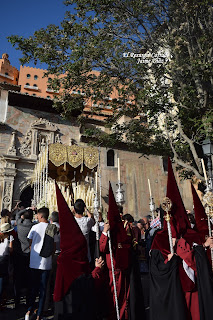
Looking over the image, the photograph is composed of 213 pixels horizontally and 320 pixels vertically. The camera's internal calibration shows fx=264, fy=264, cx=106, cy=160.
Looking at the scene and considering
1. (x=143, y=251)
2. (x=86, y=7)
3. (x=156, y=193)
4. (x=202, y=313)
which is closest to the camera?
(x=202, y=313)

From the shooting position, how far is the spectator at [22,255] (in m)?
5.29

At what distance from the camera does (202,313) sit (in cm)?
328

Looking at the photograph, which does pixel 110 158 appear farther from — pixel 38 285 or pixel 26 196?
pixel 38 285

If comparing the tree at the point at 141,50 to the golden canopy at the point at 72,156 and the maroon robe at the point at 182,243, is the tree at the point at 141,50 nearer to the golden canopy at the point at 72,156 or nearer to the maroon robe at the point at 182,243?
the golden canopy at the point at 72,156

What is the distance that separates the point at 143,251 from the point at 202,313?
17.1ft

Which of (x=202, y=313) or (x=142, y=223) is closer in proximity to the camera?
(x=202, y=313)

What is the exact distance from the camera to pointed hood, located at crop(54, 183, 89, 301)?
114 inches

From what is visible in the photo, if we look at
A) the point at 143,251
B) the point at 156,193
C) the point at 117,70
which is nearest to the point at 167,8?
the point at 117,70

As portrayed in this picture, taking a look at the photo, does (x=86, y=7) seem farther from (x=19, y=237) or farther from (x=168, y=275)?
(x=168, y=275)

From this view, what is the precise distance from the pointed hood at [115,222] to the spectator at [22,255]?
2.03 metres

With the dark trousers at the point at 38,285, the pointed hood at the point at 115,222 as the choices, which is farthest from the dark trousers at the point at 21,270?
the pointed hood at the point at 115,222

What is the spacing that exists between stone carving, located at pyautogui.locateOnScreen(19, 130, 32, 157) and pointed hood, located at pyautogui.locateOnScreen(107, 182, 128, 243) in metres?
13.1

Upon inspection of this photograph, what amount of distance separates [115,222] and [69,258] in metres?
1.27

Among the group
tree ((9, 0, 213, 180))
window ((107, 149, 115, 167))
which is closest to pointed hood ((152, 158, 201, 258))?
tree ((9, 0, 213, 180))
